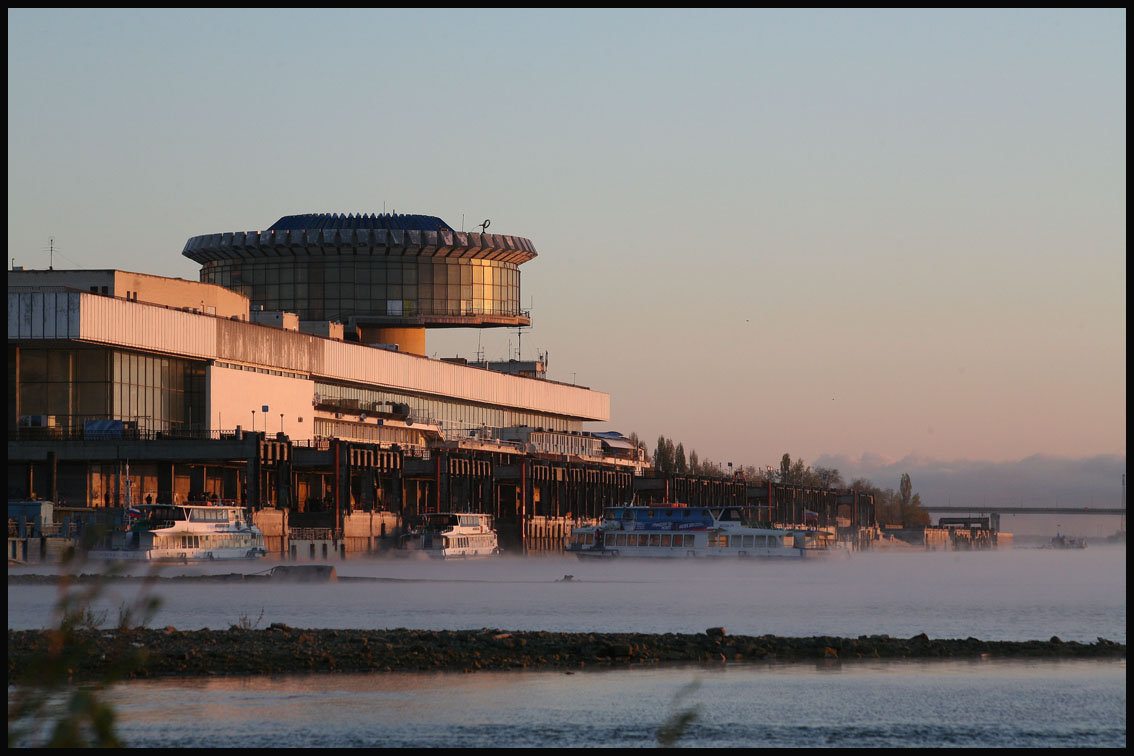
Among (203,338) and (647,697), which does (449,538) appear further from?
(647,697)

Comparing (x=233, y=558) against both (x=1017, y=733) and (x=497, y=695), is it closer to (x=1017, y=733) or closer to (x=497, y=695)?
(x=497, y=695)

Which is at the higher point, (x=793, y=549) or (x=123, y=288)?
(x=123, y=288)

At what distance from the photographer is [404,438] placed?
182m

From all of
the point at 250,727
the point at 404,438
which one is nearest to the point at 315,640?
the point at 250,727

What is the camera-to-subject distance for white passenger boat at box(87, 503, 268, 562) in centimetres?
10975

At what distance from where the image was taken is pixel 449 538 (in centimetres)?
14038

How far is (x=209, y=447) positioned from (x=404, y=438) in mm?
47670

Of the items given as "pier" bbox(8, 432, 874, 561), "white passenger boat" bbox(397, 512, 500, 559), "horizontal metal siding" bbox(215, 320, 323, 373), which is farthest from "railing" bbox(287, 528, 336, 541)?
A: "horizontal metal siding" bbox(215, 320, 323, 373)

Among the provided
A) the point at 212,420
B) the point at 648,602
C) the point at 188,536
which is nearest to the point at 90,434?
the point at 212,420

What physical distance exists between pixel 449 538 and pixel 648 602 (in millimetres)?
59117

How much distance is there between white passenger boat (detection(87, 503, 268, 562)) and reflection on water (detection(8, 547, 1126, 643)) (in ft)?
5.84

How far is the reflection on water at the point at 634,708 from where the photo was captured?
3197cm

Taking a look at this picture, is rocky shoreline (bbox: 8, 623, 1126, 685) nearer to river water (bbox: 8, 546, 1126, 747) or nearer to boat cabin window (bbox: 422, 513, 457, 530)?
river water (bbox: 8, 546, 1126, 747)

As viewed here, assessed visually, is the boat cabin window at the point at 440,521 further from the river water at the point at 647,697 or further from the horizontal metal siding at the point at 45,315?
the river water at the point at 647,697
